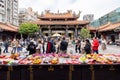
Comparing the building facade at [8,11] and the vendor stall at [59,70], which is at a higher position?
the building facade at [8,11]

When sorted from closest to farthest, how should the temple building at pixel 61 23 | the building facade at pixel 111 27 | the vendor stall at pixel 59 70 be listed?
1. the vendor stall at pixel 59 70
2. the building facade at pixel 111 27
3. the temple building at pixel 61 23

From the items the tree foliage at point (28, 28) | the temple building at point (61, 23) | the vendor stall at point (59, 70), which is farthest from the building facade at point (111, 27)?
the vendor stall at point (59, 70)

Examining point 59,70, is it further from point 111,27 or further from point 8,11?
point 8,11

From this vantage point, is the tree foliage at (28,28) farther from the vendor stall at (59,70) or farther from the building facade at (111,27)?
the vendor stall at (59,70)

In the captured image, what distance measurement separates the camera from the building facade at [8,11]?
6458 centimetres

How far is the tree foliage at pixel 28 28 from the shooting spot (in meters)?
54.9

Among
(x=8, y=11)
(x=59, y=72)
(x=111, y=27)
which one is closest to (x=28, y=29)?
(x=111, y=27)

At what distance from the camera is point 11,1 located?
7588 centimetres

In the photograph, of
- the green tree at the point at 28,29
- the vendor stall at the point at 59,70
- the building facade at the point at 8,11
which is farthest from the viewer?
the building facade at the point at 8,11

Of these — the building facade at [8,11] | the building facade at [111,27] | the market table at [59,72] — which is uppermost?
the building facade at [8,11]

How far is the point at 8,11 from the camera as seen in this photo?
72438 millimetres

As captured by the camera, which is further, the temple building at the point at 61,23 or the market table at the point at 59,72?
the temple building at the point at 61,23

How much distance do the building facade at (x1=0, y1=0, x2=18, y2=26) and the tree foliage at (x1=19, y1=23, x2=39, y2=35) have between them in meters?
8.49

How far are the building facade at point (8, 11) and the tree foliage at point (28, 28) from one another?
27.9ft
